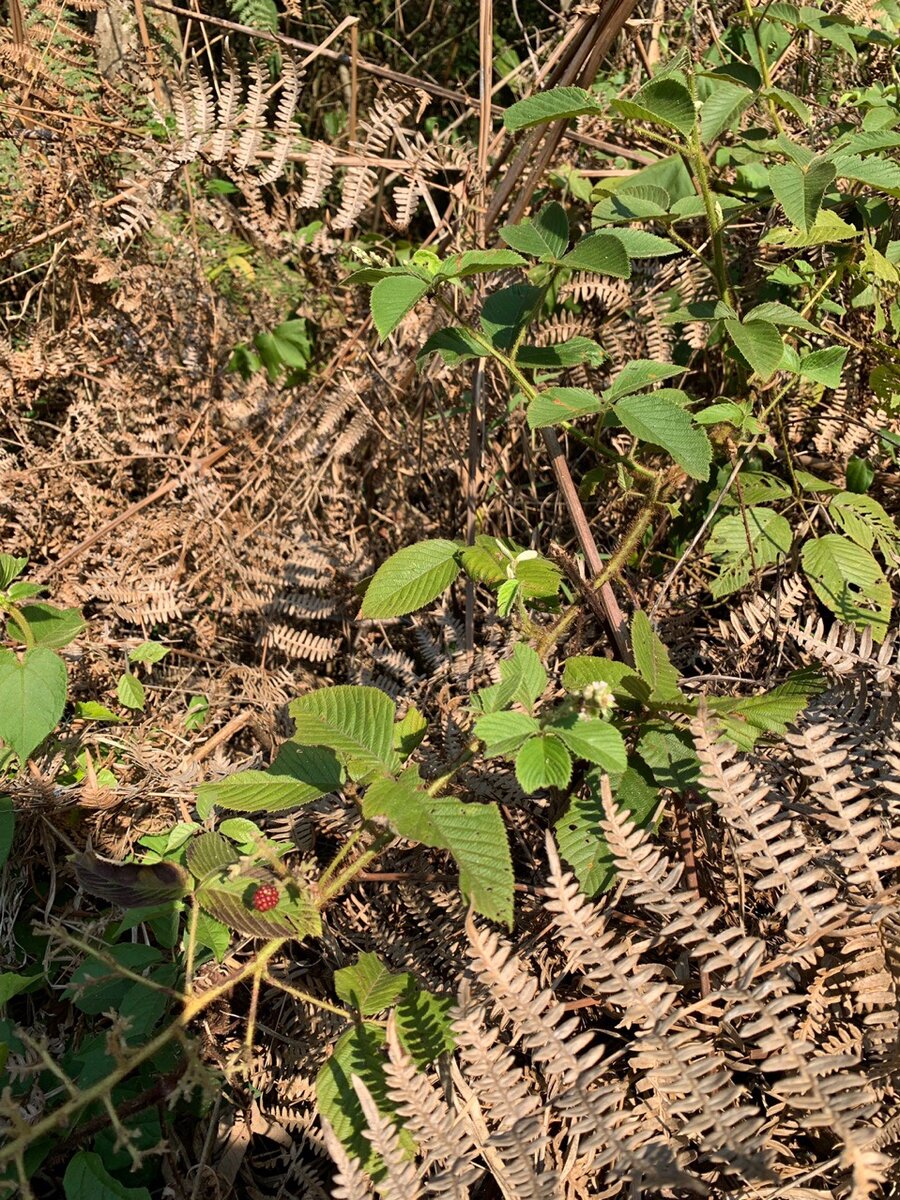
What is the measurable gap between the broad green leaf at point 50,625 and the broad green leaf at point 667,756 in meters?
1.16

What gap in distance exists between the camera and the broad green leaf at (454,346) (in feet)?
5.22

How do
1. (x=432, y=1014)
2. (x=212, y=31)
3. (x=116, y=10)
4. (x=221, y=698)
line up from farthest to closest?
1. (x=212, y=31)
2. (x=116, y=10)
3. (x=221, y=698)
4. (x=432, y=1014)

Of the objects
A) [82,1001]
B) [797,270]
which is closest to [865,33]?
[797,270]

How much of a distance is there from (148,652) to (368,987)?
4.06 ft

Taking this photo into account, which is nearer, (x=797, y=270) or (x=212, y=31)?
(x=797, y=270)

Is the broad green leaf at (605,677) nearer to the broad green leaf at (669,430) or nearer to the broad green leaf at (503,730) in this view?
the broad green leaf at (503,730)

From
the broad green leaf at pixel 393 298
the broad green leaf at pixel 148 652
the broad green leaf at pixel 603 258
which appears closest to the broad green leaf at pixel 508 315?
the broad green leaf at pixel 603 258

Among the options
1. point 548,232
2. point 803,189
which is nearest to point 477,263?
point 548,232

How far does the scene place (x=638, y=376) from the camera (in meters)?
1.60

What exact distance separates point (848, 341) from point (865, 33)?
831mm

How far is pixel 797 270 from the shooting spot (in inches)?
82.7

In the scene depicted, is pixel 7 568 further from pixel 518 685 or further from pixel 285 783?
pixel 518 685

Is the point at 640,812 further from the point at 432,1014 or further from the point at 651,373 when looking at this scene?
the point at 651,373

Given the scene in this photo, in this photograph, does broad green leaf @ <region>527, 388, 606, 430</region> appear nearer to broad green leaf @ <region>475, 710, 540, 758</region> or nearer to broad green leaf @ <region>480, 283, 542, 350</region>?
broad green leaf @ <region>480, 283, 542, 350</region>
